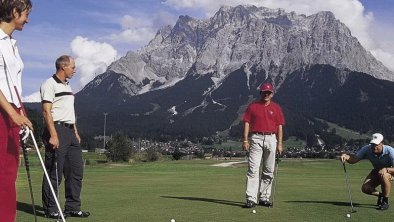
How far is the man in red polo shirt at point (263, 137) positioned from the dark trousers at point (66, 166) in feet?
12.3

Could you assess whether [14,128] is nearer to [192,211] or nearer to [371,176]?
[192,211]

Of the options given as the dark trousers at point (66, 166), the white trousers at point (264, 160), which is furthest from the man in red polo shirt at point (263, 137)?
the dark trousers at point (66, 166)

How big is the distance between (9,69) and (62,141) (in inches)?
172

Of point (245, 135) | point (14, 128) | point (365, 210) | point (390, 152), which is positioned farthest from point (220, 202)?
point (14, 128)

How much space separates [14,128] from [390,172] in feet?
30.7

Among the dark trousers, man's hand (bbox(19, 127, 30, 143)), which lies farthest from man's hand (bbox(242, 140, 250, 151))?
man's hand (bbox(19, 127, 30, 143))

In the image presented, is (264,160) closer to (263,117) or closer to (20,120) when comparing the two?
(263,117)

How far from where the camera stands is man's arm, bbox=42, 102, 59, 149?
895 cm

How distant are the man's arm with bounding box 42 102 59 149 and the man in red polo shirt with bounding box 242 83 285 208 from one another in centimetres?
447

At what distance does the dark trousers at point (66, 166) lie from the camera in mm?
9828

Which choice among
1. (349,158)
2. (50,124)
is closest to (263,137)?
(349,158)

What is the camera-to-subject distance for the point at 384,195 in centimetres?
1220

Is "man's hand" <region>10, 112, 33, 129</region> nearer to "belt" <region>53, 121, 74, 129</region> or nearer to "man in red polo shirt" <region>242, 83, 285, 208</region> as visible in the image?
"belt" <region>53, 121, 74, 129</region>

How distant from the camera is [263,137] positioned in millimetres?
12422
